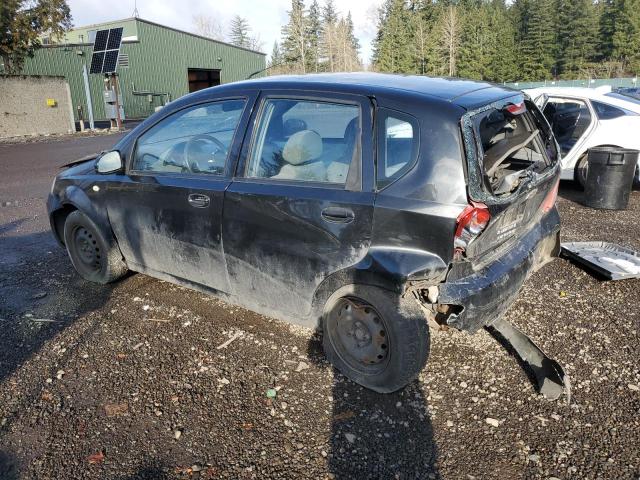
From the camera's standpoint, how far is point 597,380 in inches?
122

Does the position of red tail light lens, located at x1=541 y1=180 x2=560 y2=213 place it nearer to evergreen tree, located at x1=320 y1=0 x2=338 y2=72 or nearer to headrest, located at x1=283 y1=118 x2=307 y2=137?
headrest, located at x1=283 y1=118 x2=307 y2=137

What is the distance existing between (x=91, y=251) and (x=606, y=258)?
16.3ft

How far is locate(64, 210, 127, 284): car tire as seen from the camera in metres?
4.41

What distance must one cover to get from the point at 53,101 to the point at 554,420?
26.6 m

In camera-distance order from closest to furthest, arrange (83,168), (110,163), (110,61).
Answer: (110,163) → (83,168) → (110,61)

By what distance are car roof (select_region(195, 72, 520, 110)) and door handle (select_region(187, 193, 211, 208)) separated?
2.66 ft

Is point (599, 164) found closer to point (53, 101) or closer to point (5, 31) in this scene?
point (53, 101)

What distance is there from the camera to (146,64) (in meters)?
35.7

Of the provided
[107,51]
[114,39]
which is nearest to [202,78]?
[114,39]

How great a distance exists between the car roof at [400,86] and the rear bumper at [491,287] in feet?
3.15

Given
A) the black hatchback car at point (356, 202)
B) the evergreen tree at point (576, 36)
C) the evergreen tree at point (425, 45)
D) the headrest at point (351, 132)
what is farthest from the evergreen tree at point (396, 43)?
the headrest at point (351, 132)

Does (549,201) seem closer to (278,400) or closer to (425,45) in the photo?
(278,400)

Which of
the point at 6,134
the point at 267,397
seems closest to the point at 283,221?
the point at 267,397

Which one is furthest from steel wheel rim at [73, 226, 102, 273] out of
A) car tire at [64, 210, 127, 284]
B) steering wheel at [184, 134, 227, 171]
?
steering wheel at [184, 134, 227, 171]
